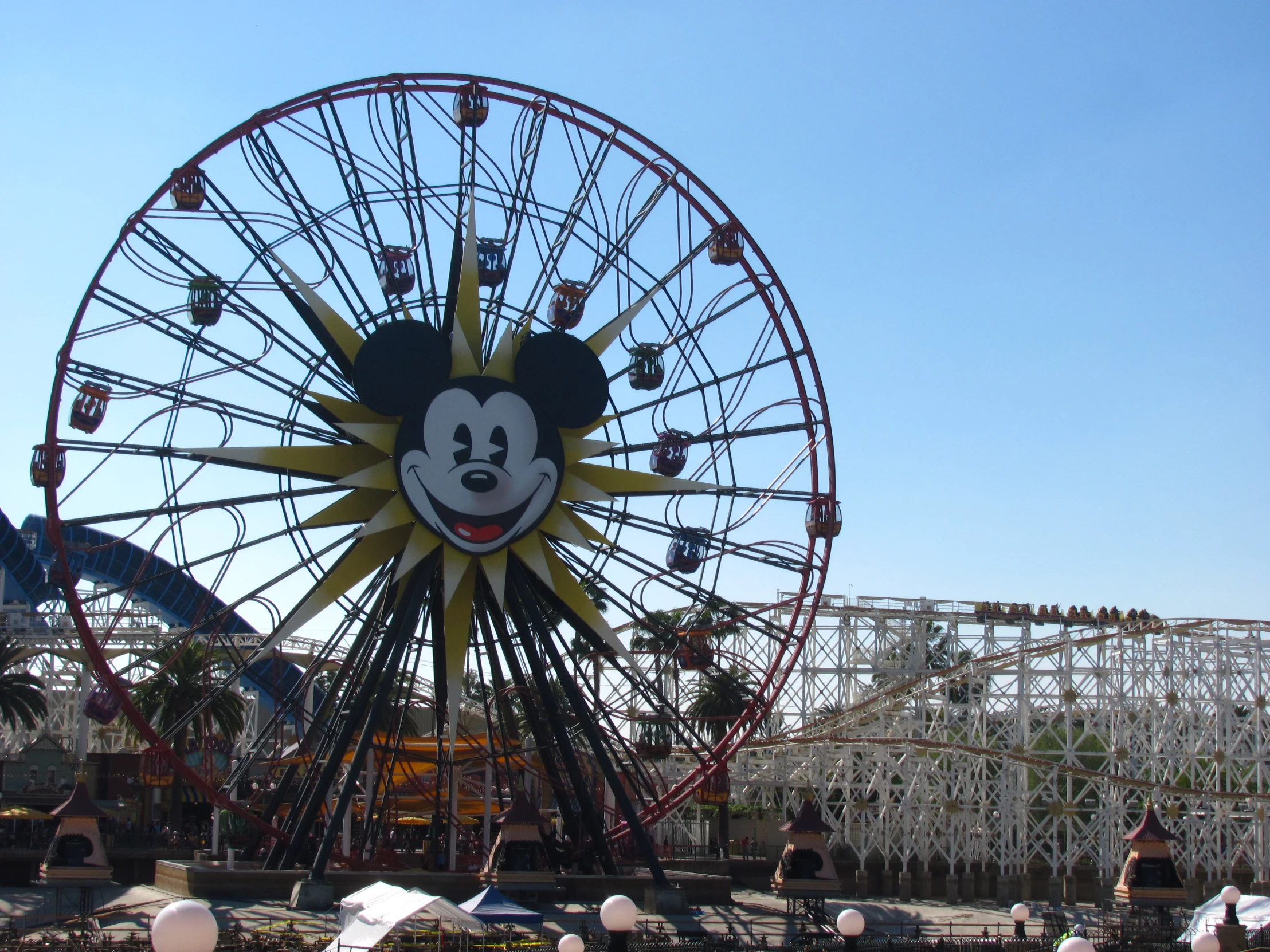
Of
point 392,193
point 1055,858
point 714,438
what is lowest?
point 1055,858

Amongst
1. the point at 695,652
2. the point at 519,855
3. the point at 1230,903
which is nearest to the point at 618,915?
the point at 519,855

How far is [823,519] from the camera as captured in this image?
111 ft

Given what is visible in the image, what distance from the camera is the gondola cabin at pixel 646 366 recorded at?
109 feet

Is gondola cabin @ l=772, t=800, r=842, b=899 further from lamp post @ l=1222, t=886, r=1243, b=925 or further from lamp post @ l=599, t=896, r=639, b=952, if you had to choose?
lamp post @ l=599, t=896, r=639, b=952

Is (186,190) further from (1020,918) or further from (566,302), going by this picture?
(1020,918)

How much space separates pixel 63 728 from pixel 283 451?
1751 inches

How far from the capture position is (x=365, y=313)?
104 feet

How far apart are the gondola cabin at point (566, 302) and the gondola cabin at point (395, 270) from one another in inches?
131

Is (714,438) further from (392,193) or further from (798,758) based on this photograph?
(798,758)

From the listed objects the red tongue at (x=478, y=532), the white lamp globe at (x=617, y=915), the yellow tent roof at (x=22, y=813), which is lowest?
the white lamp globe at (x=617, y=915)

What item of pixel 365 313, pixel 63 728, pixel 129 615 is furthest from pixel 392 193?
pixel 63 728

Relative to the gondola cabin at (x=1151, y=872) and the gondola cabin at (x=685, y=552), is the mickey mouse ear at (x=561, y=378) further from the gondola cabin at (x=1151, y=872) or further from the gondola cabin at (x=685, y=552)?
the gondola cabin at (x=1151, y=872)

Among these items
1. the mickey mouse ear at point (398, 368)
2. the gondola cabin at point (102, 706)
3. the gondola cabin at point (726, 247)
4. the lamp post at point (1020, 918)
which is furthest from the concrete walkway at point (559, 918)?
the gondola cabin at point (726, 247)

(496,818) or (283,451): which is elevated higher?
(283,451)
